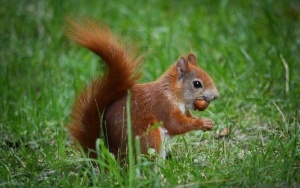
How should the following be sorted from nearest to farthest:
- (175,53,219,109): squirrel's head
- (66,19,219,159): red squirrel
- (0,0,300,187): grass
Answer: (0,0,300,187): grass < (66,19,219,159): red squirrel < (175,53,219,109): squirrel's head

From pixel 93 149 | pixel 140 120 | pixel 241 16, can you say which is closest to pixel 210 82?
pixel 140 120

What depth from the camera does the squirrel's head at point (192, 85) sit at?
3.76 meters

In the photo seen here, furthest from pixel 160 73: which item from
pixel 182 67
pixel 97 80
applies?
pixel 97 80

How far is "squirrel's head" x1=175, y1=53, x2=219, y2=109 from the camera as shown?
3.76m

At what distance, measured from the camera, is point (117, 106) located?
3.56 m

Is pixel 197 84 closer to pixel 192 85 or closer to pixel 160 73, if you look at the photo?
pixel 192 85

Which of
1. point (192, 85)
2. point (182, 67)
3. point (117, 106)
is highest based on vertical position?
point (182, 67)

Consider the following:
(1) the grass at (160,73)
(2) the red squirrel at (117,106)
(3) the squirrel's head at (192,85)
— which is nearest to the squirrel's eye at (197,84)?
(3) the squirrel's head at (192,85)

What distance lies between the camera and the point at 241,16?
21.3 ft

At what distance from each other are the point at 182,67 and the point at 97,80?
1.82ft

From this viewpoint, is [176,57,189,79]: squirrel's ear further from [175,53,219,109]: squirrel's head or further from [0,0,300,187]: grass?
[0,0,300,187]: grass

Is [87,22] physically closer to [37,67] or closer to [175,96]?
[175,96]

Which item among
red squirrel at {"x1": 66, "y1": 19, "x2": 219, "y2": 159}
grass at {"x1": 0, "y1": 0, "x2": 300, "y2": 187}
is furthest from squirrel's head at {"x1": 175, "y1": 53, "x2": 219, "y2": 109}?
grass at {"x1": 0, "y1": 0, "x2": 300, "y2": 187}

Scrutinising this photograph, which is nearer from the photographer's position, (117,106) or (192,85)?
(117,106)
